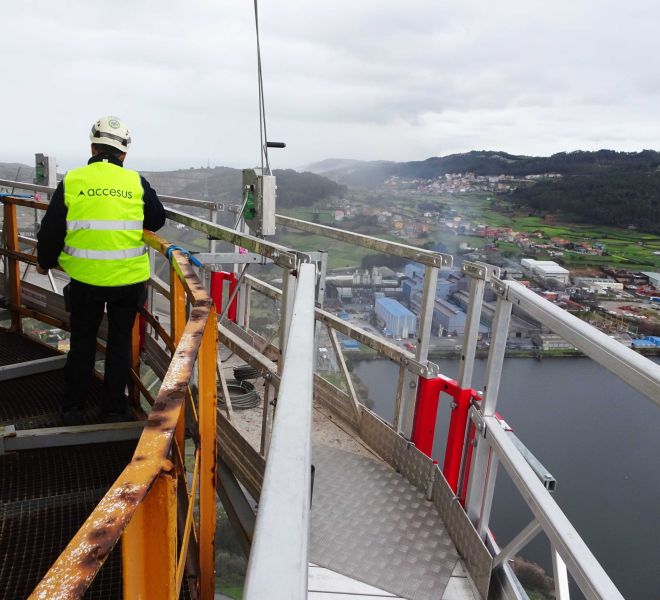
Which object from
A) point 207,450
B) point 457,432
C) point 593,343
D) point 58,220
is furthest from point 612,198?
point 207,450

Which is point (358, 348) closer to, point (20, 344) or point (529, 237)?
point (20, 344)

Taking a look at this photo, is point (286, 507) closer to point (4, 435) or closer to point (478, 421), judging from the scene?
point (478, 421)

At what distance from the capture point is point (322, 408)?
445 cm

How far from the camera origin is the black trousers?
3.09 m

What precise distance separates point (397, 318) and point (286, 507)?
338 centimetres

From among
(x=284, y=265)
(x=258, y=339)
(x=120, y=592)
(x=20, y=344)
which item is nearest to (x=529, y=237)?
(x=258, y=339)

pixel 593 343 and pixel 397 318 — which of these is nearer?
pixel 593 343

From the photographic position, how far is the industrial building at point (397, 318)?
12.2 feet

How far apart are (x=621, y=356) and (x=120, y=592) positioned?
1957mm

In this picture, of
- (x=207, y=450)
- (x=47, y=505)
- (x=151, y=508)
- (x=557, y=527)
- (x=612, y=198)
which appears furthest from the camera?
(x=612, y=198)

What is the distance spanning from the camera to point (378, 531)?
3057mm

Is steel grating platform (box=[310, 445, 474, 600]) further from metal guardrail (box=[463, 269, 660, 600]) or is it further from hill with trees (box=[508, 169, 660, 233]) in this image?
hill with trees (box=[508, 169, 660, 233])

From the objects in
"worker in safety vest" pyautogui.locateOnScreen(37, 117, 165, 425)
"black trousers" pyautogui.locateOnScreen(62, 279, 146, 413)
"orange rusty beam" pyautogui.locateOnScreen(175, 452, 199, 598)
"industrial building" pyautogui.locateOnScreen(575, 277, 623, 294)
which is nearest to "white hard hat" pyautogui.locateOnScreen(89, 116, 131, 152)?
"worker in safety vest" pyautogui.locateOnScreen(37, 117, 165, 425)

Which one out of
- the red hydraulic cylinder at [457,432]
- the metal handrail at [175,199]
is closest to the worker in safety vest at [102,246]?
the red hydraulic cylinder at [457,432]
